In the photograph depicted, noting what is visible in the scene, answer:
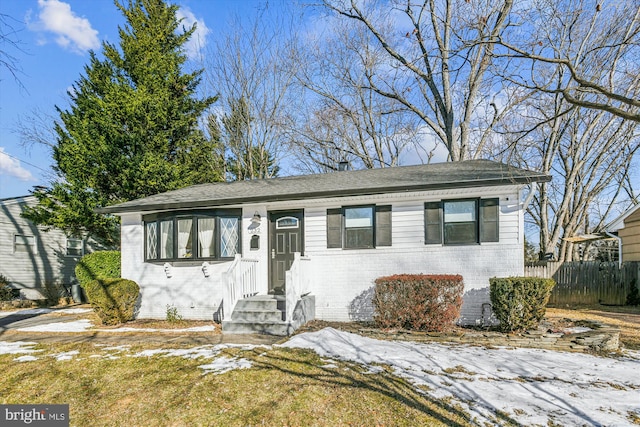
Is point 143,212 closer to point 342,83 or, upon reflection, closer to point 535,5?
point 535,5

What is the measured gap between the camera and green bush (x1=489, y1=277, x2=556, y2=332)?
278 inches

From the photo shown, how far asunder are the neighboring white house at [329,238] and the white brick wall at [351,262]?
0.08ft

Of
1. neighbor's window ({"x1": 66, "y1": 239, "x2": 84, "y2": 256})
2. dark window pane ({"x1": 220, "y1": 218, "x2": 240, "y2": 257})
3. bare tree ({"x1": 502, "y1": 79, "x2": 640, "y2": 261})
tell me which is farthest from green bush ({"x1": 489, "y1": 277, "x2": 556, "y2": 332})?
neighbor's window ({"x1": 66, "y1": 239, "x2": 84, "y2": 256})

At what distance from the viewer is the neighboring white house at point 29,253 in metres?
15.3

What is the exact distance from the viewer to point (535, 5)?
7926 mm

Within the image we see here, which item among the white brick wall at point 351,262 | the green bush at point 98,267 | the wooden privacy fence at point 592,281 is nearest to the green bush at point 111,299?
the white brick wall at point 351,262

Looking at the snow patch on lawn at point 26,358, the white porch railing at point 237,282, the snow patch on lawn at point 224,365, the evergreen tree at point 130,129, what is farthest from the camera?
the evergreen tree at point 130,129

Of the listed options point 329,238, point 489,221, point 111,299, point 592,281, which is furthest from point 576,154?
point 111,299

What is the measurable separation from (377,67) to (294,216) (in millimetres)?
10073

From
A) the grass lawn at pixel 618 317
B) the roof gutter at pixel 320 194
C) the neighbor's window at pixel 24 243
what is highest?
the roof gutter at pixel 320 194

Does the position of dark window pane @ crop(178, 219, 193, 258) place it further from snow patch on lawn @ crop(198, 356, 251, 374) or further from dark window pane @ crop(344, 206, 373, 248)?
snow patch on lawn @ crop(198, 356, 251, 374)

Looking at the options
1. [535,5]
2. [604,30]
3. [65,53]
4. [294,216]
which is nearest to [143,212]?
[294,216]

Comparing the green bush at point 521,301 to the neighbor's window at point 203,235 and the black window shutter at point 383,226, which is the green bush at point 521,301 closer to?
the black window shutter at point 383,226

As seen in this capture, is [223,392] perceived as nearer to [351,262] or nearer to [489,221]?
[351,262]
